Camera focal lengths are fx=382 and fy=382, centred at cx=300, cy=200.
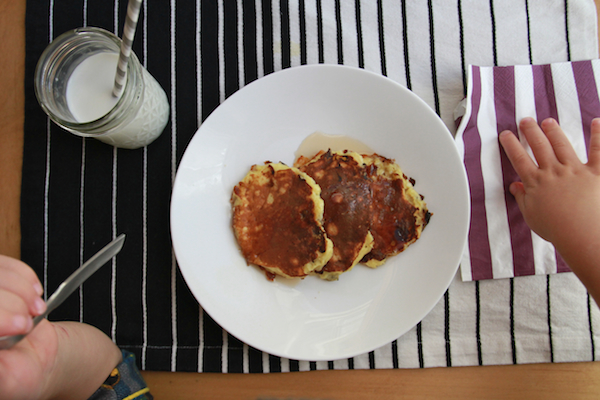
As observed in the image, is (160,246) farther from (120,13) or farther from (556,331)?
(556,331)

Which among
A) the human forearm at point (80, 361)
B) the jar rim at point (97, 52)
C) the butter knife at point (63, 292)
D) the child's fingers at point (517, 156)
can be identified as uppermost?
the jar rim at point (97, 52)

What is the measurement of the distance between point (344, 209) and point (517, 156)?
0.71m

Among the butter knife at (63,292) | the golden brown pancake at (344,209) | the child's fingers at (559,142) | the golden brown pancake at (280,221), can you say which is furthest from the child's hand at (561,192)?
the butter knife at (63,292)

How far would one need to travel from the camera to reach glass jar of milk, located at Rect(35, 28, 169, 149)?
117 cm

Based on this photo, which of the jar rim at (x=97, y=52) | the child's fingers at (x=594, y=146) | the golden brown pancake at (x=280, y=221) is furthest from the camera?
the child's fingers at (x=594, y=146)

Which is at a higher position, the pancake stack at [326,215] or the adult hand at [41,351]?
the pancake stack at [326,215]

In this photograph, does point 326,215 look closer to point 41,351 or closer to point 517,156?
point 517,156

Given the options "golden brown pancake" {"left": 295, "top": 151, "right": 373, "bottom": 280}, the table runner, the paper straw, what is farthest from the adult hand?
"golden brown pancake" {"left": 295, "top": 151, "right": 373, "bottom": 280}

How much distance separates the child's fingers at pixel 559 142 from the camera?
1401mm

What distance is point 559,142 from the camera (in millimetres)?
1410

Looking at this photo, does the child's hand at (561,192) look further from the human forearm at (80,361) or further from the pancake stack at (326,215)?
the human forearm at (80,361)

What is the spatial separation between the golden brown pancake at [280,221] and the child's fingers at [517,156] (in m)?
0.77

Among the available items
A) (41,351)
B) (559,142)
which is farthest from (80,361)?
(559,142)

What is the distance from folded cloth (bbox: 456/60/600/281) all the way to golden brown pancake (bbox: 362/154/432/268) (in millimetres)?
284
